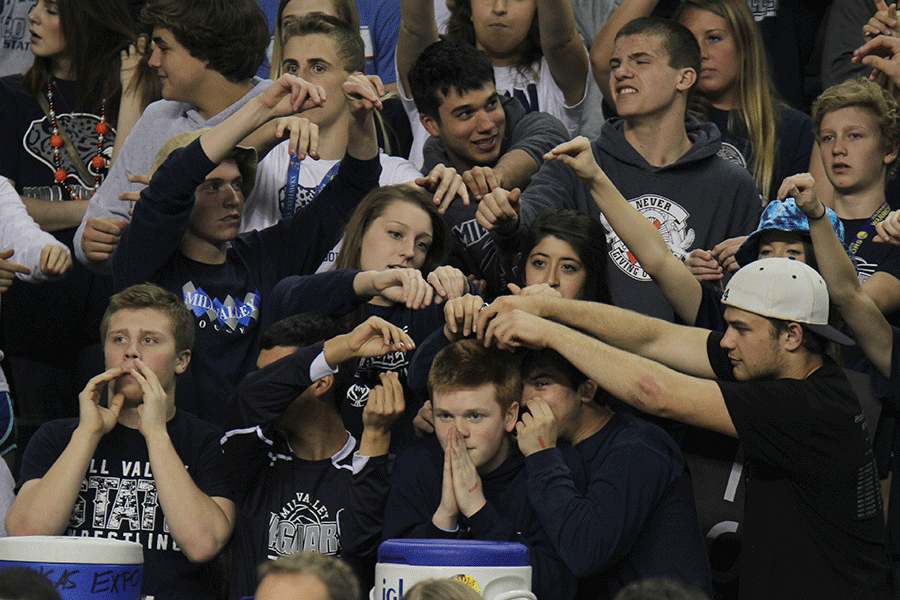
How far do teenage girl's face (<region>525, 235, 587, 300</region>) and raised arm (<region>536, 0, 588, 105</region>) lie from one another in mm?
1644

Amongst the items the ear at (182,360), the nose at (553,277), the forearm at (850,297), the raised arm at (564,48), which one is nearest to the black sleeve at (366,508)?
the ear at (182,360)

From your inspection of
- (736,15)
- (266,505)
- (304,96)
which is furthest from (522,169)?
(266,505)

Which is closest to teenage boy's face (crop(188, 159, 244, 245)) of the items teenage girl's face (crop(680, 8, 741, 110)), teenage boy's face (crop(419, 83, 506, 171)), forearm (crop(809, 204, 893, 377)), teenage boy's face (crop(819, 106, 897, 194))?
teenage boy's face (crop(419, 83, 506, 171))

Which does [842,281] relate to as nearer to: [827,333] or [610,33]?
[827,333]

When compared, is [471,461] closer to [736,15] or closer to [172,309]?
[172,309]

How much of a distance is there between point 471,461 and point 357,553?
1.79ft

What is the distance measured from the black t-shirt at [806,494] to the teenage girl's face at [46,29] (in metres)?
4.03

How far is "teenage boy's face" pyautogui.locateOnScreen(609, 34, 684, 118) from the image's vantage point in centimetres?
511

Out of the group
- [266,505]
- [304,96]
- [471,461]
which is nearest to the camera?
[471,461]

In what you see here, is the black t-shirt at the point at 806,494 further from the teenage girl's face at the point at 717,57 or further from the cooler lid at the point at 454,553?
the teenage girl's face at the point at 717,57

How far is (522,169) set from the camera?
205 inches

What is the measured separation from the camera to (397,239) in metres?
4.56

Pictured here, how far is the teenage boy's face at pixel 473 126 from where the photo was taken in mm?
5258

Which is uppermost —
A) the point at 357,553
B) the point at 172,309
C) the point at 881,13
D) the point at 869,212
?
the point at 881,13
